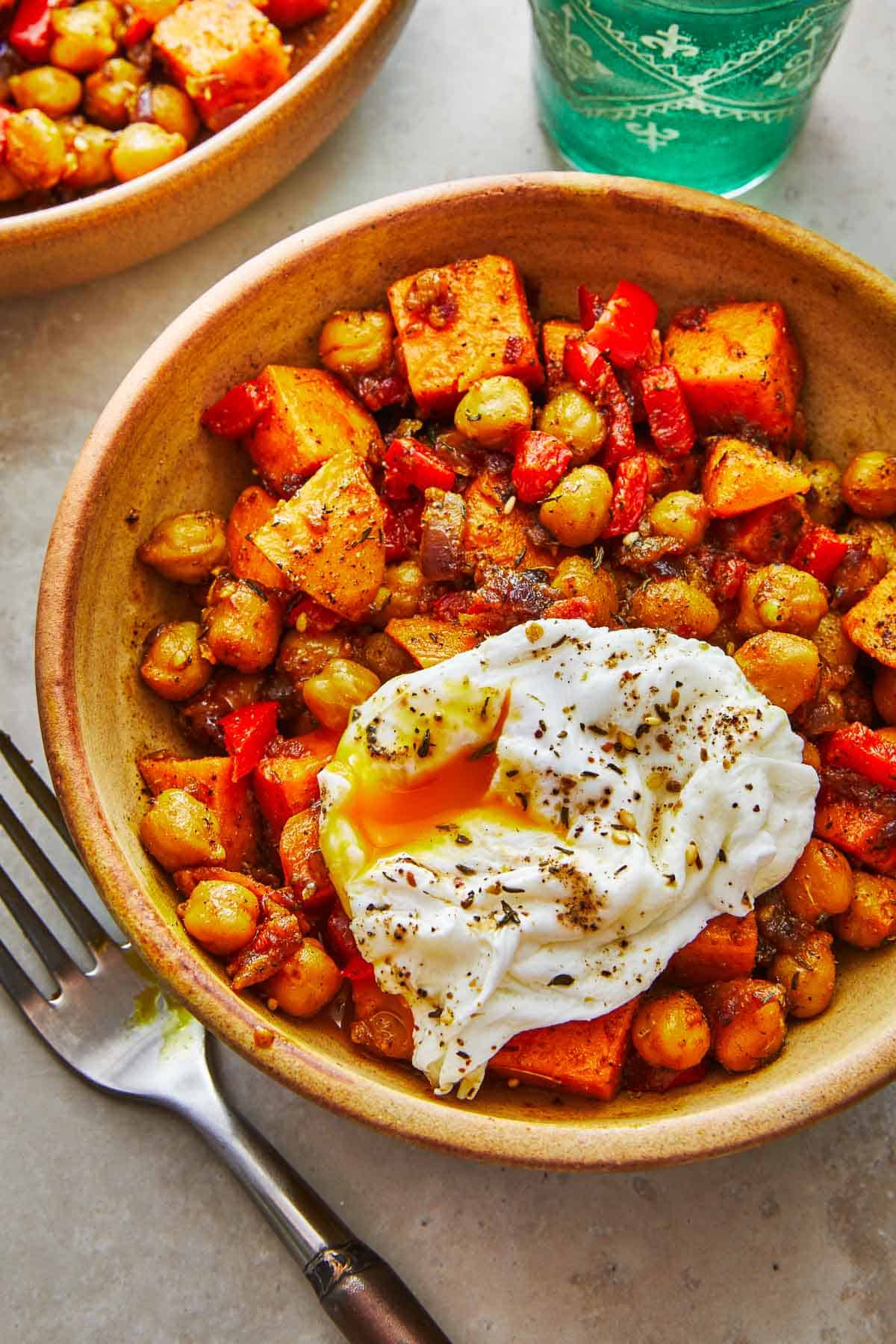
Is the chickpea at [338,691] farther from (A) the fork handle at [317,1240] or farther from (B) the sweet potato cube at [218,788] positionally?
(A) the fork handle at [317,1240]

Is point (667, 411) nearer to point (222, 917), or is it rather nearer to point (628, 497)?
point (628, 497)

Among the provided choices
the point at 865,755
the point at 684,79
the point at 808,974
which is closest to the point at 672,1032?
the point at 808,974

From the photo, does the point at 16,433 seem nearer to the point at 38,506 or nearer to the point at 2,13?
the point at 38,506

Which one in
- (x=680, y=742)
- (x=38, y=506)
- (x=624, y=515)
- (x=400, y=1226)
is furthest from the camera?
(x=38, y=506)

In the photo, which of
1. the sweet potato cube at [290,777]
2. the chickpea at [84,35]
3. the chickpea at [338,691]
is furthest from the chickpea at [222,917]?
the chickpea at [84,35]

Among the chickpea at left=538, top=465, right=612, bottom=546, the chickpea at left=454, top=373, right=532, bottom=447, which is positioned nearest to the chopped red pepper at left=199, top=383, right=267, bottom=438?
the chickpea at left=454, top=373, right=532, bottom=447

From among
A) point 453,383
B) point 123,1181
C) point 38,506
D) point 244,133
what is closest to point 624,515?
point 453,383

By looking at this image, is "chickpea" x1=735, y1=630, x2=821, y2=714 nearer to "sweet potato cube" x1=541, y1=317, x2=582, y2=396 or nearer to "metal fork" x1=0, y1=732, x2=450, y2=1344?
"sweet potato cube" x1=541, y1=317, x2=582, y2=396
